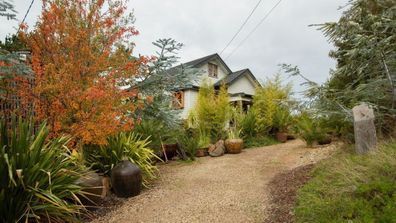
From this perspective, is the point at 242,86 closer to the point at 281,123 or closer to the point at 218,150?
the point at 281,123

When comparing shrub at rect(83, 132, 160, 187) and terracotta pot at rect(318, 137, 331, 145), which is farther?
terracotta pot at rect(318, 137, 331, 145)

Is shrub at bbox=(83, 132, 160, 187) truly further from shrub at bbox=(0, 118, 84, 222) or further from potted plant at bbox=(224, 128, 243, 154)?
potted plant at bbox=(224, 128, 243, 154)

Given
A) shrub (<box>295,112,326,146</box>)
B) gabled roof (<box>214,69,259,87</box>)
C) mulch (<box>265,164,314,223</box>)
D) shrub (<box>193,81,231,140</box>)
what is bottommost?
mulch (<box>265,164,314,223</box>)

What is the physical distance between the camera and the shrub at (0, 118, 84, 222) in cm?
272

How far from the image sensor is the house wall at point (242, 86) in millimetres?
17844

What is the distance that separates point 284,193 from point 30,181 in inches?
130

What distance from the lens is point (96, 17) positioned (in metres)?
5.34

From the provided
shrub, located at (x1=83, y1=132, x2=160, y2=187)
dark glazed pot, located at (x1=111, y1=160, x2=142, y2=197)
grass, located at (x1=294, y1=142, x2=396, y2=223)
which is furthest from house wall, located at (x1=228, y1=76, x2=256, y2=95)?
grass, located at (x1=294, y1=142, x2=396, y2=223)

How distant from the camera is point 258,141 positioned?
395 inches

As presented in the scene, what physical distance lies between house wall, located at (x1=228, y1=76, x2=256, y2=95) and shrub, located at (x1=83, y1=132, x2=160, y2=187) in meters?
12.8

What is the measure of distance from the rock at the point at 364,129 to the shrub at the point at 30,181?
4.34 m

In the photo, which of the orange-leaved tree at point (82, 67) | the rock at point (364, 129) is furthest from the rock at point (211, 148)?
the rock at point (364, 129)

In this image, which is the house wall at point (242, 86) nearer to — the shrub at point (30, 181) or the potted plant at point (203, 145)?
the potted plant at point (203, 145)

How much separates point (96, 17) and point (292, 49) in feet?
22.5
